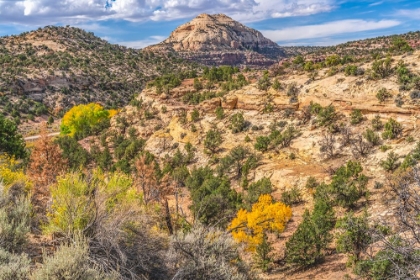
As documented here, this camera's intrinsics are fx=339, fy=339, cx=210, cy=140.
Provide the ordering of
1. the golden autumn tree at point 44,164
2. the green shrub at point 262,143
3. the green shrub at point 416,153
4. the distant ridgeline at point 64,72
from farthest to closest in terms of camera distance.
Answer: the distant ridgeline at point 64,72 < the green shrub at point 262,143 < the golden autumn tree at point 44,164 < the green shrub at point 416,153

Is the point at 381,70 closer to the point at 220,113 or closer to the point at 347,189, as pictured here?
the point at 347,189

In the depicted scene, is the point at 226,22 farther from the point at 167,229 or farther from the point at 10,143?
the point at 167,229

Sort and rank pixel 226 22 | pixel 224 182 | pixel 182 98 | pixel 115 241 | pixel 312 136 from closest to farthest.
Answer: pixel 115 241, pixel 224 182, pixel 312 136, pixel 182 98, pixel 226 22

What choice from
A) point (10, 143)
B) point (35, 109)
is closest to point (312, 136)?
Answer: point (10, 143)

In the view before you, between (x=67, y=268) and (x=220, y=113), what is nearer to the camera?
(x=67, y=268)

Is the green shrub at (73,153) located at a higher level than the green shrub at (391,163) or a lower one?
lower

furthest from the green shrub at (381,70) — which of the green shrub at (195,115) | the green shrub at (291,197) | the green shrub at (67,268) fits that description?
the green shrub at (67,268)

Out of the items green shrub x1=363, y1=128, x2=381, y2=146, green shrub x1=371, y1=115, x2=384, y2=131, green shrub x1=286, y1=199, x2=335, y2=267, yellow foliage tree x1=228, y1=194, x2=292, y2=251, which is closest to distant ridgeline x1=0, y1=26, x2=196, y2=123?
green shrub x1=371, y1=115, x2=384, y2=131

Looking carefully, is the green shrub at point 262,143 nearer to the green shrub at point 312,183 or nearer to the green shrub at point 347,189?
the green shrub at point 312,183

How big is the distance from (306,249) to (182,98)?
2635cm

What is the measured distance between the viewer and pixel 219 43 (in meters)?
143

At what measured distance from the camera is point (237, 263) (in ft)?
32.7

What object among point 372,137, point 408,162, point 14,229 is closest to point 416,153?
point 408,162

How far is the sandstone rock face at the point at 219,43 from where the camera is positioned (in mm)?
128750
